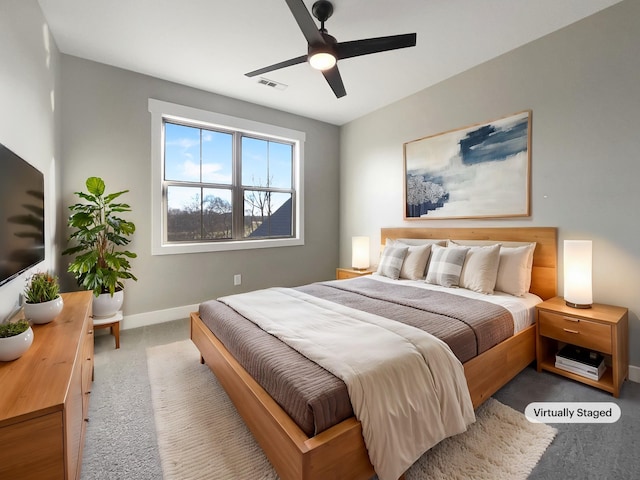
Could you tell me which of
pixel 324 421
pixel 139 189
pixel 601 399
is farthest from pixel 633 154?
pixel 139 189

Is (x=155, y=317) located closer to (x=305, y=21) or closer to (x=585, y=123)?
(x=305, y=21)

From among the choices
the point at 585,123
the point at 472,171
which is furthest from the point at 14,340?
the point at 585,123

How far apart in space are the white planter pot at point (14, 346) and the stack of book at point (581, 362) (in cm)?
327

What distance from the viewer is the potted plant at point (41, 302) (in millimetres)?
1563

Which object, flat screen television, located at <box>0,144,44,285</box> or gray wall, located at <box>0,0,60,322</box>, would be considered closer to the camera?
flat screen television, located at <box>0,144,44,285</box>

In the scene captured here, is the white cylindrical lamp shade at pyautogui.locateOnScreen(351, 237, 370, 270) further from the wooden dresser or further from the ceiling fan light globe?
the wooden dresser

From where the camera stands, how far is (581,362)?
7.08 feet

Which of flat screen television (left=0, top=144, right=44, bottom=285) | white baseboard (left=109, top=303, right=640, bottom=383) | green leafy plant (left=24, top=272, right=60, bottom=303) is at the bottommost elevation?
white baseboard (left=109, top=303, right=640, bottom=383)

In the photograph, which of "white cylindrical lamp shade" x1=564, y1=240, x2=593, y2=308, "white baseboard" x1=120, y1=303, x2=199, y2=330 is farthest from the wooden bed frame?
"white baseboard" x1=120, y1=303, x2=199, y2=330

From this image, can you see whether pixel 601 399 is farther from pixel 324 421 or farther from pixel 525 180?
pixel 324 421

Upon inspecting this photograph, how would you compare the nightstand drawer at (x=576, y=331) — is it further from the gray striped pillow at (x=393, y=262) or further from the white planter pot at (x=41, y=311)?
the white planter pot at (x=41, y=311)

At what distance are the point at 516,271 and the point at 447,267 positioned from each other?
56 centimetres

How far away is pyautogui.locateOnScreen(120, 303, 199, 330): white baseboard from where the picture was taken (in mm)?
3285

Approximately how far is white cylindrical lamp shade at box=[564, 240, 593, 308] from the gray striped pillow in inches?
57.5
